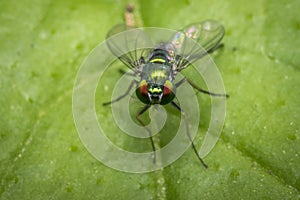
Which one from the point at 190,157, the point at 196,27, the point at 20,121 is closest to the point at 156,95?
the point at 190,157

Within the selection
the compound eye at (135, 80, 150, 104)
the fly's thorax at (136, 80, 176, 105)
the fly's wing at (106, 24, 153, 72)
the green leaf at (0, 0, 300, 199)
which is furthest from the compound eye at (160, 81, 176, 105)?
the fly's wing at (106, 24, 153, 72)

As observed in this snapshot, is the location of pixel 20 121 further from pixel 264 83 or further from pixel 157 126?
pixel 264 83

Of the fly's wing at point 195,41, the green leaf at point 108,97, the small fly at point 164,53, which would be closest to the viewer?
the green leaf at point 108,97

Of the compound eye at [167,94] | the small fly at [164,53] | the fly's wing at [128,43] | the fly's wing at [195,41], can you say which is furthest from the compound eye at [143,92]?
the fly's wing at [195,41]

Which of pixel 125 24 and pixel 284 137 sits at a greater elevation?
pixel 125 24

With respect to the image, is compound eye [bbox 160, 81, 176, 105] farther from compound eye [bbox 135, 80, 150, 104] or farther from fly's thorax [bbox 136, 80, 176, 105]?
compound eye [bbox 135, 80, 150, 104]

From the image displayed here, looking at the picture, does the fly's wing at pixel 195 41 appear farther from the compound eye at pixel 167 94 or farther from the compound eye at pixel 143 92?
the compound eye at pixel 143 92
